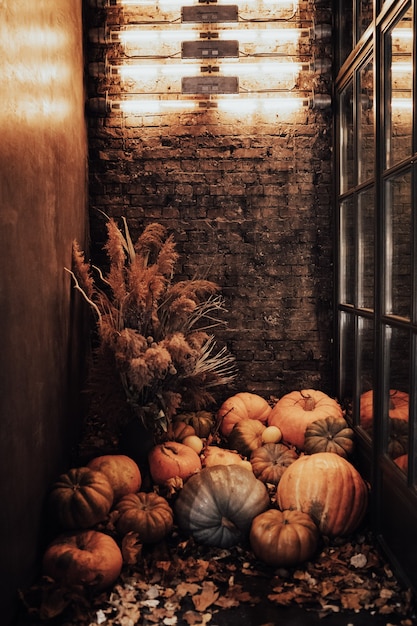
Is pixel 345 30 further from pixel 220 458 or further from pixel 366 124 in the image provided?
pixel 220 458

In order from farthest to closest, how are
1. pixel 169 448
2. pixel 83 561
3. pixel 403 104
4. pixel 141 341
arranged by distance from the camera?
pixel 169 448 → pixel 141 341 → pixel 403 104 → pixel 83 561

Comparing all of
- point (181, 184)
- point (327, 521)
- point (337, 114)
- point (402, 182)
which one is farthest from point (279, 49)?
point (327, 521)

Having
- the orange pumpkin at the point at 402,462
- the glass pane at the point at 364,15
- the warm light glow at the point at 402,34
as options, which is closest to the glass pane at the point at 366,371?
the orange pumpkin at the point at 402,462

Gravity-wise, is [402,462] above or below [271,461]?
above

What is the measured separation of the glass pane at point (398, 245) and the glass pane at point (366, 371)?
435 mm

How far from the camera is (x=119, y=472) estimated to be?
3.09m

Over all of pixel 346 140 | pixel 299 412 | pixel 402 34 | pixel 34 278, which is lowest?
pixel 299 412

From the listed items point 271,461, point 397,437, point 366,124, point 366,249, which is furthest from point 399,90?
point 271,461

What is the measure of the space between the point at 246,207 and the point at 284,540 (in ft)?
7.81

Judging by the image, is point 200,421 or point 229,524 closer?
point 229,524

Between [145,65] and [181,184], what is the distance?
0.88 meters

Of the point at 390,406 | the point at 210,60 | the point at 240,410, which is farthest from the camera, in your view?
the point at 210,60

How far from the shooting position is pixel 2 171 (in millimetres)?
2150

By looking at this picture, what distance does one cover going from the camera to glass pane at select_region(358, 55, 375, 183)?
3.13 m
